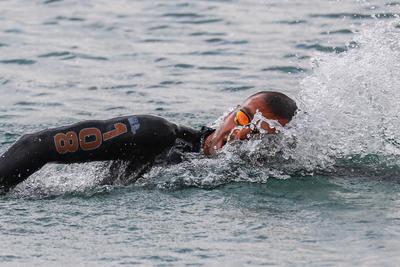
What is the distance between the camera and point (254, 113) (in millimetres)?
7828

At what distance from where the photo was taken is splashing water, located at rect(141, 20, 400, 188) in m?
8.05

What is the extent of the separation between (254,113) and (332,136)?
1250 mm

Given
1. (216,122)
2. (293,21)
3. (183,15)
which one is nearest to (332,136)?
(216,122)

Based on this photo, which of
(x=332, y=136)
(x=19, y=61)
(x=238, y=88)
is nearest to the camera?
(x=332, y=136)

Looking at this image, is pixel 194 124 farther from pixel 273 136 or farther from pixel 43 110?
pixel 273 136

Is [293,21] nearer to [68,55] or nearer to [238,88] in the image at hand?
[238,88]

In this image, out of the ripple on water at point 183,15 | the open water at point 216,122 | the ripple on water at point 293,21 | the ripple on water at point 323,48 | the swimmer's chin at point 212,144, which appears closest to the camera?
the open water at point 216,122

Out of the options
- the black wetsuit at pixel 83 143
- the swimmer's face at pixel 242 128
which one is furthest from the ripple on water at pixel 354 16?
the black wetsuit at pixel 83 143

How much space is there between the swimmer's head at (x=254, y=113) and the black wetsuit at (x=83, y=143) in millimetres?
458

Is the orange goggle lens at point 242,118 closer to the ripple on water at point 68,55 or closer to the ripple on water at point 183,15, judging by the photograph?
the ripple on water at point 68,55

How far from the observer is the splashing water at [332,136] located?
8.05 metres

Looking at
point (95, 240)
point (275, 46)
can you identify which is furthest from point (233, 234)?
point (275, 46)

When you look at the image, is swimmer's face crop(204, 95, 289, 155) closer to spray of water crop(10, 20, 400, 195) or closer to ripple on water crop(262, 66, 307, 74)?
spray of water crop(10, 20, 400, 195)

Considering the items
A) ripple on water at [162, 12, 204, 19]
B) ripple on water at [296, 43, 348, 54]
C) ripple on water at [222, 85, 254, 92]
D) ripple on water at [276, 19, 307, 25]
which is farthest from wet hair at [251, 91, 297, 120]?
ripple on water at [162, 12, 204, 19]
